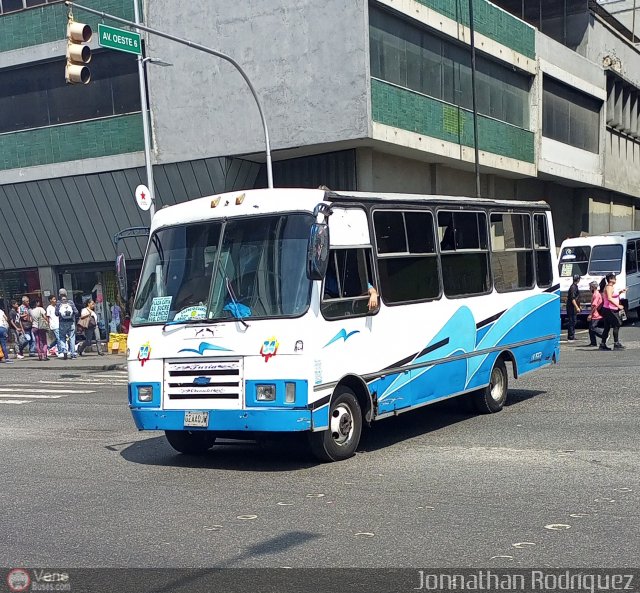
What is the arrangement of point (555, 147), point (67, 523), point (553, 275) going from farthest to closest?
point (555, 147) < point (553, 275) < point (67, 523)

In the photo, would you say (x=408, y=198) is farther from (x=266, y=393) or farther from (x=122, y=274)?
(x=122, y=274)

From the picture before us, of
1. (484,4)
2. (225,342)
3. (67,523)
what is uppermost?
(484,4)

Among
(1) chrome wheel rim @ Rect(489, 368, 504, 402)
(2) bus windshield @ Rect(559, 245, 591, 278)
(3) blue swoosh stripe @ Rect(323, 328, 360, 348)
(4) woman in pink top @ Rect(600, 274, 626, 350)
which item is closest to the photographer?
(3) blue swoosh stripe @ Rect(323, 328, 360, 348)

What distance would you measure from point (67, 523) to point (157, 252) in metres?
3.66

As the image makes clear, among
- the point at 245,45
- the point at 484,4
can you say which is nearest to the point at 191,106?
the point at 245,45

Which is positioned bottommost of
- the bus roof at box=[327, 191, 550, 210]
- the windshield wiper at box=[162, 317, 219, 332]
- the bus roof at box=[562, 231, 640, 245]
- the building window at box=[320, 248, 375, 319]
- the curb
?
the curb

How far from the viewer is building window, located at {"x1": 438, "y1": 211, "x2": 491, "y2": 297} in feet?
38.5

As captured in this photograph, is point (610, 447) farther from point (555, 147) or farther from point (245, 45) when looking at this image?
point (555, 147)

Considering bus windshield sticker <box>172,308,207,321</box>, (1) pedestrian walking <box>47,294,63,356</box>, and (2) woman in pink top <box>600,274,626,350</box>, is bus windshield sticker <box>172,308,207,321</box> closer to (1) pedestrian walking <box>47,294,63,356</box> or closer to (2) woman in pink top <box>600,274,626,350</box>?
(2) woman in pink top <box>600,274,626,350</box>

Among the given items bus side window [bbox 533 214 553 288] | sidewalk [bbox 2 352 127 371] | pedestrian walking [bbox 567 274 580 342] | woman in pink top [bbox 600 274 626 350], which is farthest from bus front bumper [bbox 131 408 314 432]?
pedestrian walking [bbox 567 274 580 342]

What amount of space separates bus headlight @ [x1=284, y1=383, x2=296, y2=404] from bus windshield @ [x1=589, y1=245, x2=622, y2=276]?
21.9 m

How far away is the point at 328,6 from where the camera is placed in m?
26.1

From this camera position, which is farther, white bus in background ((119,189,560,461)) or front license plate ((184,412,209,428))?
front license plate ((184,412,209,428))

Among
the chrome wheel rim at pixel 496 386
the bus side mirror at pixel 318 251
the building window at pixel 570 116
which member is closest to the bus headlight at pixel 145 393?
the bus side mirror at pixel 318 251
